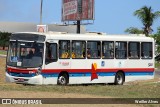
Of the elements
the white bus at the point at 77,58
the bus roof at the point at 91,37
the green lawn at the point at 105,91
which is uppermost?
the bus roof at the point at 91,37

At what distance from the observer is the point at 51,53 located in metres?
24.2

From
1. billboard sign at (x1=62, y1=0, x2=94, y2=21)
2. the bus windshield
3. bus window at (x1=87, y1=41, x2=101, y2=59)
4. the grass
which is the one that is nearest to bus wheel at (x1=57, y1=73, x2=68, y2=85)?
the bus windshield

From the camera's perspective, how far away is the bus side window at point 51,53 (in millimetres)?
23984

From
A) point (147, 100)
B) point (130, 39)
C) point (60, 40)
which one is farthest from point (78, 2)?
point (147, 100)

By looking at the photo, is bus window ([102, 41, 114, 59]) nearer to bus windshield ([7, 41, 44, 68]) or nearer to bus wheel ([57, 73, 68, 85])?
bus wheel ([57, 73, 68, 85])

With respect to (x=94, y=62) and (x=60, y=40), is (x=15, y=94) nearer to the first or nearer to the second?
(x=60, y=40)

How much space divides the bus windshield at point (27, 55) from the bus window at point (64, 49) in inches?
48.4

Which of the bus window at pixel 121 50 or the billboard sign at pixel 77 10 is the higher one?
the billboard sign at pixel 77 10

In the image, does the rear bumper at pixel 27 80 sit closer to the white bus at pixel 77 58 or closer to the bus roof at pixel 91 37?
the white bus at pixel 77 58

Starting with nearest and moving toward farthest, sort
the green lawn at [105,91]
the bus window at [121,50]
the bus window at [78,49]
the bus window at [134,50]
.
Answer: the green lawn at [105,91] → the bus window at [78,49] → the bus window at [121,50] → the bus window at [134,50]

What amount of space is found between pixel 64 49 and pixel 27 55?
203 centimetres

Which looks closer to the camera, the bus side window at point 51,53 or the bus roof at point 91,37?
the bus side window at point 51,53

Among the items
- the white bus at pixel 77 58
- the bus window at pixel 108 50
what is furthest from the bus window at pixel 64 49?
the bus window at pixel 108 50

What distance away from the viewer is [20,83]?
24.1 meters
